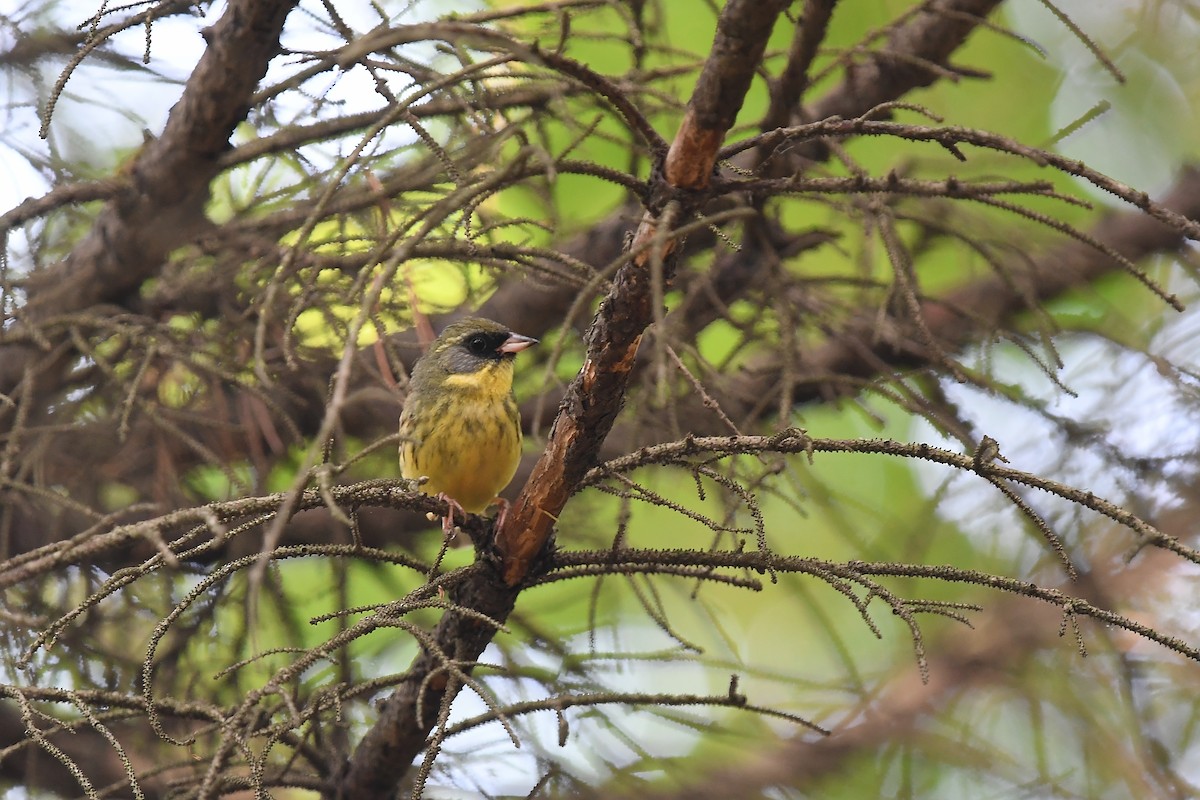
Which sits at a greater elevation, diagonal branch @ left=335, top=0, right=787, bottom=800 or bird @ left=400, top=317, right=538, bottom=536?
bird @ left=400, top=317, right=538, bottom=536

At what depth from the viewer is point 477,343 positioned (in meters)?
4.01

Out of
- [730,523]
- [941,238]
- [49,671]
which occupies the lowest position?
[49,671]

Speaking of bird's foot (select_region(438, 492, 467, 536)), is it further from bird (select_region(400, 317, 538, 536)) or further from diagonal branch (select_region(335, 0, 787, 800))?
bird (select_region(400, 317, 538, 536))

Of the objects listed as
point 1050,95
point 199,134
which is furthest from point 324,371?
point 1050,95

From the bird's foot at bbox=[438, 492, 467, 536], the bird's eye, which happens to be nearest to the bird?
the bird's eye

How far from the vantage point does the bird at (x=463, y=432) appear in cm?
359

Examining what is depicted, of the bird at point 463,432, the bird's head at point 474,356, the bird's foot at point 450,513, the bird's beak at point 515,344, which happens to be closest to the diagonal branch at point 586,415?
the bird's foot at point 450,513

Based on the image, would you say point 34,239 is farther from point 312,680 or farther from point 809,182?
point 809,182

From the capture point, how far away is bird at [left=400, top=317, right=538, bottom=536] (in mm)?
3588

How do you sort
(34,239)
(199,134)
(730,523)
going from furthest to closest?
(34,239) < (199,134) < (730,523)

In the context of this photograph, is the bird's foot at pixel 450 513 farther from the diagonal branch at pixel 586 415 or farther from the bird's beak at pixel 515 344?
the bird's beak at pixel 515 344

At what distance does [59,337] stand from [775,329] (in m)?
2.16

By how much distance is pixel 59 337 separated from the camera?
3641 millimetres

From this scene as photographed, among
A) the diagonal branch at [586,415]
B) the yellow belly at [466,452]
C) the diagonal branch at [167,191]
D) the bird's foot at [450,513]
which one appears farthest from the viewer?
the yellow belly at [466,452]
